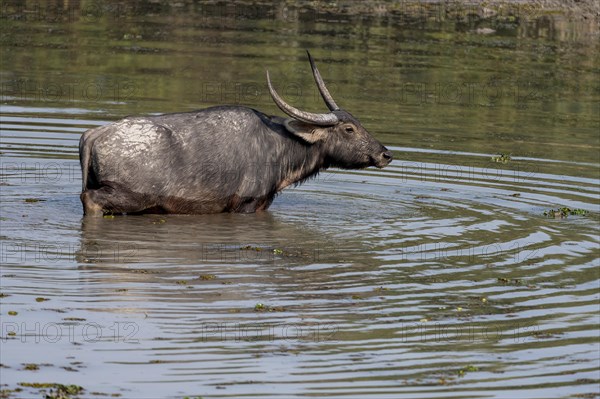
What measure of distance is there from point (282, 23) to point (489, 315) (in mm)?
18956

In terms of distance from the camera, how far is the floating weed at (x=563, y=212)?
1461 cm

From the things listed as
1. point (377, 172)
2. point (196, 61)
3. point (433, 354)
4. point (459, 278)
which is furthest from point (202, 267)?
point (196, 61)

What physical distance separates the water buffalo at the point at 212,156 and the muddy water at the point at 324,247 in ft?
0.94

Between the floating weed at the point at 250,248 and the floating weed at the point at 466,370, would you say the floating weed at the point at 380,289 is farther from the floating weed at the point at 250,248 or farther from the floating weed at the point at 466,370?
the floating weed at the point at 466,370

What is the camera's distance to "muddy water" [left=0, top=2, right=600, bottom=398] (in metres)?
8.91

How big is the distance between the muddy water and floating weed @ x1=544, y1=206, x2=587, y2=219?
103mm

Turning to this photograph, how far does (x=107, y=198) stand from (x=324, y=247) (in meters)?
2.25

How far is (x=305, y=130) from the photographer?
14516mm

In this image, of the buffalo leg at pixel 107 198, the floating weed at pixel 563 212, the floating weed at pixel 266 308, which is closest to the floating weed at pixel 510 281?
the floating weed at pixel 266 308

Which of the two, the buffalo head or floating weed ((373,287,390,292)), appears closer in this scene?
floating weed ((373,287,390,292))

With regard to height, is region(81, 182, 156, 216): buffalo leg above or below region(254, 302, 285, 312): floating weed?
above

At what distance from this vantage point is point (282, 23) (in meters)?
28.8

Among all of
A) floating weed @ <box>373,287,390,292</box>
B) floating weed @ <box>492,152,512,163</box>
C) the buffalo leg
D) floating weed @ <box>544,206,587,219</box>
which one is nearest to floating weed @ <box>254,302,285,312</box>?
floating weed @ <box>373,287,390,292</box>

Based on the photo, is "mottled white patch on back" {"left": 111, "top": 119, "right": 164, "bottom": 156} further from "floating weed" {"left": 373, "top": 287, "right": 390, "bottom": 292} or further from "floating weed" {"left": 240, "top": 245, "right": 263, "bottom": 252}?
"floating weed" {"left": 373, "top": 287, "right": 390, "bottom": 292}
